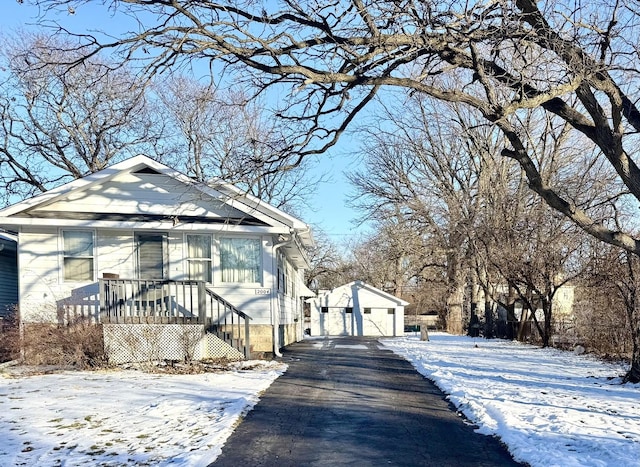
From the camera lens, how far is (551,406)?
26.2 ft

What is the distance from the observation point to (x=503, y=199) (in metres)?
26.2

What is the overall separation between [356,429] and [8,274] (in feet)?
52.6

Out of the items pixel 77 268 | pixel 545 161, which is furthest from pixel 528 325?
pixel 77 268

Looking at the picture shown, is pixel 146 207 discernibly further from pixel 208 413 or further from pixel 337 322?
pixel 337 322

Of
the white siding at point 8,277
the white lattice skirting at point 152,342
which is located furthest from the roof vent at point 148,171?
the white siding at point 8,277

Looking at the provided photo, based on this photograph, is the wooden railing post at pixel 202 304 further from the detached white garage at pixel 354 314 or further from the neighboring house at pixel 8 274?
the detached white garage at pixel 354 314

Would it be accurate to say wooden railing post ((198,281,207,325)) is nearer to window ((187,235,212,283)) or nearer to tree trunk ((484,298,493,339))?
window ((187,235,212,283))

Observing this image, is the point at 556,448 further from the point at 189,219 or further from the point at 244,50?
the point at 189,219

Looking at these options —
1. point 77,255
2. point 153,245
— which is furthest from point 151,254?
point 77,255

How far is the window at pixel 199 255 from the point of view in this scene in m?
14.5

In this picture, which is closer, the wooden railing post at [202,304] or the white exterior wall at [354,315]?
the wooden railing post at [202,304]

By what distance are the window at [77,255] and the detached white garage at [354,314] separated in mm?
23093

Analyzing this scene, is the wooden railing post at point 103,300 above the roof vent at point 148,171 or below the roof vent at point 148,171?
below

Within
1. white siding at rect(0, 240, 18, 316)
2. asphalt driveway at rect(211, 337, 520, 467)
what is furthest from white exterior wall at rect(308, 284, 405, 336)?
asphalt driveway at rect(211, 337, 520, 467)
